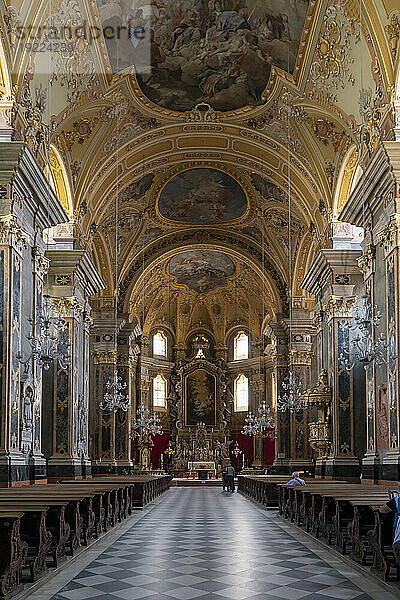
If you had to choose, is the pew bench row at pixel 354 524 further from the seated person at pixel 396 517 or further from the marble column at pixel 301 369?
the marble column at pixel 301 369

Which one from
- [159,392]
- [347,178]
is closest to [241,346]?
[159,392]

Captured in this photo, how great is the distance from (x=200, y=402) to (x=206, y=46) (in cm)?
2419

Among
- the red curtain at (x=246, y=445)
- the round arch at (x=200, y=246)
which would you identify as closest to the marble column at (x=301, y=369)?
the round arch at (x=200, y=246)

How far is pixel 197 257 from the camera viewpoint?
114ft

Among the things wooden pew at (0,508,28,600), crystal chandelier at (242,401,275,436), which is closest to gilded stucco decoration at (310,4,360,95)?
wooden pew at (0,508,28,600)

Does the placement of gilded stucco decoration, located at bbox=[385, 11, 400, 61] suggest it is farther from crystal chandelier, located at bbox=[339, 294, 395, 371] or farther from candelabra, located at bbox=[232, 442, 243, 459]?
candelabra, located at bbox=[232, 442, 243, 459]

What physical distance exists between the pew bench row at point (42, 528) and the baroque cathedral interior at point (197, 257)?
0.12 feet

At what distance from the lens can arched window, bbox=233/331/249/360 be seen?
39906mm

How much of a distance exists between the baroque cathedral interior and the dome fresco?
6 cm

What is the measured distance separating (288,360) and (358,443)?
34.9 feet

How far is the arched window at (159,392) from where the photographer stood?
39.6 m

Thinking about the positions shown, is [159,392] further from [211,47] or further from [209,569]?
[209,569]

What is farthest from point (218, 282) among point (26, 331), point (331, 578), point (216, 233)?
point (331, 578)

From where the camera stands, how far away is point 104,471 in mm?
27766
